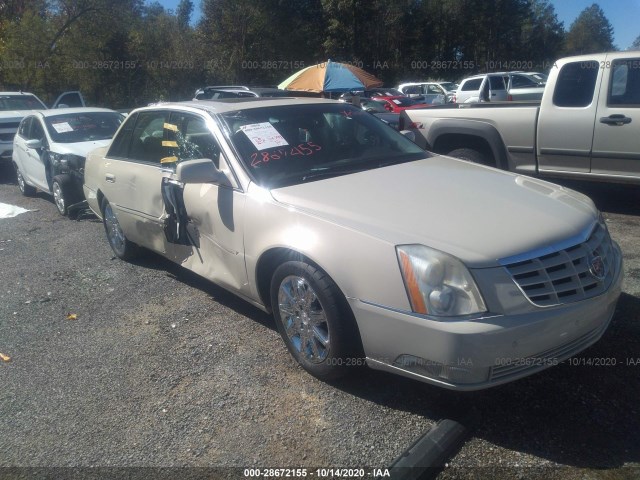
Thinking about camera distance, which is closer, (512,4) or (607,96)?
(607,96)

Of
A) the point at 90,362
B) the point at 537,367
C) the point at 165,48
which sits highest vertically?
the point at 165,48

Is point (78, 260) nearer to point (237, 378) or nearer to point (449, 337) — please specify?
point (237, 378)

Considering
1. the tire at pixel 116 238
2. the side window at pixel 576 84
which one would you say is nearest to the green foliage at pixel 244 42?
the tire at pixel 116 238

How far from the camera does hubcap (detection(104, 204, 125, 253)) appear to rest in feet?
19.0

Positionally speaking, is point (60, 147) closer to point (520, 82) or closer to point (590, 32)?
point (520, 82)

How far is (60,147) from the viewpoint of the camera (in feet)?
27.9

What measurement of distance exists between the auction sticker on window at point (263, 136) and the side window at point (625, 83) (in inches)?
162

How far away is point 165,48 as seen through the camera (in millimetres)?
28781

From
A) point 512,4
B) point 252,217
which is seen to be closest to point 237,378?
point 252,217

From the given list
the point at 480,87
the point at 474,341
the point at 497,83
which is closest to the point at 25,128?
the point at 474,341

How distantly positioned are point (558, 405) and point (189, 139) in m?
3.17

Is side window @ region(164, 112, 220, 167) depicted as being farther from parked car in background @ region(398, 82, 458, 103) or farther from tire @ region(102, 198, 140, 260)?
parked car in background @ region(398, 82, 458, 103)

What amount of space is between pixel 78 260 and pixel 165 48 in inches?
985

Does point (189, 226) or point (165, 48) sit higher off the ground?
point (165, 48)
